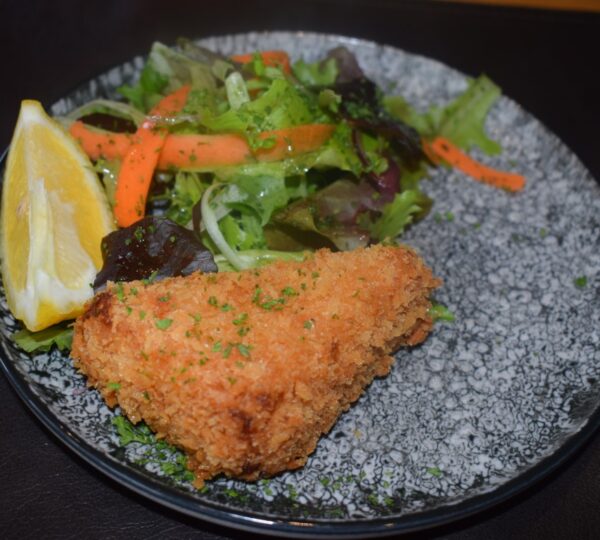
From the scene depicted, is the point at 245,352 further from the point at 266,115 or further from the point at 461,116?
the point at 461,116

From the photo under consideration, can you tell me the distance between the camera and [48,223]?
2598 millimetres

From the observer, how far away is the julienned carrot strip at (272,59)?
357 centimetres

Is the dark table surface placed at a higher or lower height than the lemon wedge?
higher

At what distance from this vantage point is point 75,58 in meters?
4.51

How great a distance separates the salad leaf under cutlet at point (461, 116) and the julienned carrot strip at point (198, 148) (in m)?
0.94

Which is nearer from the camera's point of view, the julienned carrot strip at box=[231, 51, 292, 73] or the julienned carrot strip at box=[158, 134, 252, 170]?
the julienned carrot strip at box=[158, 134, 252, 170]

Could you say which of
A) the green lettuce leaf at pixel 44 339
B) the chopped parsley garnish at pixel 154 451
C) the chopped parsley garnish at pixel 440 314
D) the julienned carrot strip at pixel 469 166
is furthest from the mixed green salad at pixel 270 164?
the chopped parsley garnish at pixel 154 451

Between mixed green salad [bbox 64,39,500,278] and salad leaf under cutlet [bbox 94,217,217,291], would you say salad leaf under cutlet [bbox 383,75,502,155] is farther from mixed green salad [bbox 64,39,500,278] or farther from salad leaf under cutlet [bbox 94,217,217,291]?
salad leaf under cutlet [bbox 94,217,217,291]

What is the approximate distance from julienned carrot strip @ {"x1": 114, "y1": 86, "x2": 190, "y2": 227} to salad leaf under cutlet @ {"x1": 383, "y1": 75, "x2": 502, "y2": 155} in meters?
1.38

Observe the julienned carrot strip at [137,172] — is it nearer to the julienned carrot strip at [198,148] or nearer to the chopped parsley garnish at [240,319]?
the julienned carrot strip at [198,148]

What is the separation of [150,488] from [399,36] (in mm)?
3755

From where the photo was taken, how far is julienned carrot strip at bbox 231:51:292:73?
357 centimetres

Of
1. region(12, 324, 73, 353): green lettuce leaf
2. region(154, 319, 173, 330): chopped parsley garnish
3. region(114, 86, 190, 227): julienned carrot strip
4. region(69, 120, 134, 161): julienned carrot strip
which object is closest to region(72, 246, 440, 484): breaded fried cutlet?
region(154, 319, 173, 330): chopped parsley garnish

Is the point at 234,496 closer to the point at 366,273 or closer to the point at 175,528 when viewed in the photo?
the point at 175,528
